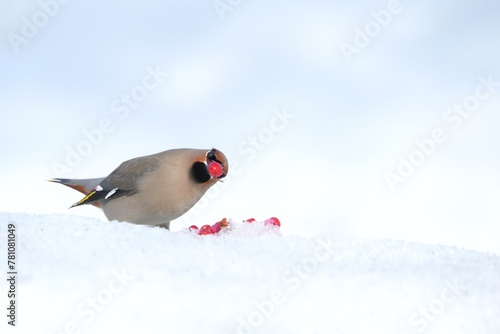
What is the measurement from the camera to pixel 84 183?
4.54 metres

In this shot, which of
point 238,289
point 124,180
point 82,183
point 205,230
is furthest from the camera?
point 82,183

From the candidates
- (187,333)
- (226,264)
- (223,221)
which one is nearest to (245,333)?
(187,333)

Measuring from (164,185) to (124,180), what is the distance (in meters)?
0.31

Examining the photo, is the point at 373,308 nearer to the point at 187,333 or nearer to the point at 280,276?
the point at 280,276

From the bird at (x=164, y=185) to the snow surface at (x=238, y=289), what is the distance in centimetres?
130

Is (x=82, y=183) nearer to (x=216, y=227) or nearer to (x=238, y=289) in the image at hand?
(x=216, y=227)

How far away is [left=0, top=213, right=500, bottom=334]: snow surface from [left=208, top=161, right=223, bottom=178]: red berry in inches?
50.0

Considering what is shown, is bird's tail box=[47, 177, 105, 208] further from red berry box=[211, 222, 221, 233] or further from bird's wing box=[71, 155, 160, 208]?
red berry box=[211, 222, 221, 233]

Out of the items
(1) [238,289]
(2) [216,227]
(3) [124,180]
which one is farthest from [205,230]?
(1) [238,289]

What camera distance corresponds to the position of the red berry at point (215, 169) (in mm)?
3822

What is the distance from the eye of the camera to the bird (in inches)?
153

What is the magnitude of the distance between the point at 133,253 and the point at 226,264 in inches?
13.0

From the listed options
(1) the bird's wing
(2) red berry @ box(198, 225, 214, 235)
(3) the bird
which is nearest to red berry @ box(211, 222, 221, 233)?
(2) red berry @ box(198, 225, 214, 235)

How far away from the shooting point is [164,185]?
388cm
